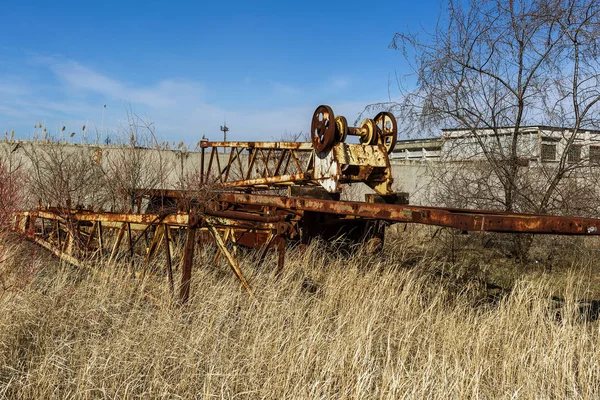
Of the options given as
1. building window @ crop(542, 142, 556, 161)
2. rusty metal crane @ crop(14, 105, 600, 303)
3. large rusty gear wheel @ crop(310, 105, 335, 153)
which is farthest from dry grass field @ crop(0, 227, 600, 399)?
building window @ crop(542, 142, 556, 161)

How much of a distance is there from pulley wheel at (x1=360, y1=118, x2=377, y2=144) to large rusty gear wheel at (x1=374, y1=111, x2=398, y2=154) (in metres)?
0.11

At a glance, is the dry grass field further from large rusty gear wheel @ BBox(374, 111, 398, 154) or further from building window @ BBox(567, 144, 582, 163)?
building window @ BBox(567, 144, 582, 163)

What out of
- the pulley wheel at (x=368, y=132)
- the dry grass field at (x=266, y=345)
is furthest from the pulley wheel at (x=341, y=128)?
the dry grass field at (x=266, y=345)

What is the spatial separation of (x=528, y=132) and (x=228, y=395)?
828 cm

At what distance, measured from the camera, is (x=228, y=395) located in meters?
3.00

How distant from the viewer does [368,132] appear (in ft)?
22.3

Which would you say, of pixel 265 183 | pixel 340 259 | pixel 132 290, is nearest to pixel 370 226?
pixel 340 259

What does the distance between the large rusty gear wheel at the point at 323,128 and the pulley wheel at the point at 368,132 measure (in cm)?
66

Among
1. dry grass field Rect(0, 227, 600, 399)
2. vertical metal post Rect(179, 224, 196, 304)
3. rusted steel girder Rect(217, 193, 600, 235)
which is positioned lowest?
dry grass field Rect(0, 227, 600, 399)

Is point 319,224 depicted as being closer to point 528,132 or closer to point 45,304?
point 45,304

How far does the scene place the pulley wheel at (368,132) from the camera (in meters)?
6.72

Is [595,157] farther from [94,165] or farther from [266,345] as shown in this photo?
[94,165]

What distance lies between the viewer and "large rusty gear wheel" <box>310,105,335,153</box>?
20.6 ft

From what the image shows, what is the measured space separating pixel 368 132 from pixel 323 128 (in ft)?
2.31
